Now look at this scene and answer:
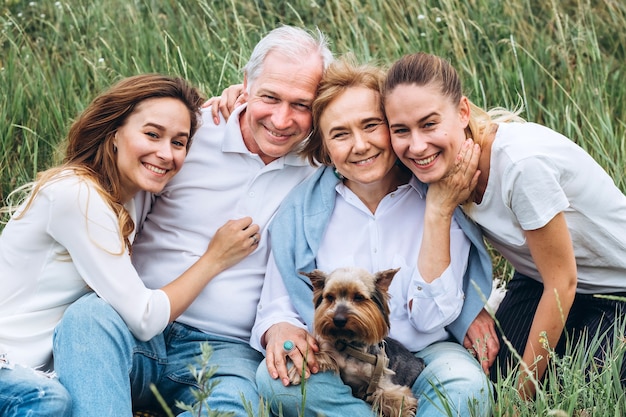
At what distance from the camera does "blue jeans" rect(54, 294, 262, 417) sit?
3.31 metres

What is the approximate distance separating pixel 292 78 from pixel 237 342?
1318 millimetres

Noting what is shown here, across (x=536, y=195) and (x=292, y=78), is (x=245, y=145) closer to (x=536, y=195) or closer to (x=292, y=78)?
(x=292, y=78)

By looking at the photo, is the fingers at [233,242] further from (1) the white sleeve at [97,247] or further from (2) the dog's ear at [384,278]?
(2) the dog's ear at [384,278]

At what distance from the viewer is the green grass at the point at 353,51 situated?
224 inches

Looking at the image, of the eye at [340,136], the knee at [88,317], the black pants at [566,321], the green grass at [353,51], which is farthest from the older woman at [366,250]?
the green grass at [353,51]

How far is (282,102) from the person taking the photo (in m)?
4.05

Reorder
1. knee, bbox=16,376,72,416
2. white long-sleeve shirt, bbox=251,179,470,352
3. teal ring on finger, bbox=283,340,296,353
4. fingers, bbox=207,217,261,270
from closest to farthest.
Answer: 1. knee, bbox=16,376,72,416
2. teal ring on finger, bbox=283,340,296,353
3. white long-sleeve shirt, bbox=251,179,470,352
4. fingers, bbox=207,217,261,270

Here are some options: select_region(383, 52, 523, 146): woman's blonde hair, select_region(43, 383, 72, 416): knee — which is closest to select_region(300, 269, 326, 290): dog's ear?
select_region(383, 52, 523, 146): woman's blonde hair

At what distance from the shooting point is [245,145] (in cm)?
426

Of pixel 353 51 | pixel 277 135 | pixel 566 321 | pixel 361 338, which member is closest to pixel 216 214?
pixel 277 135

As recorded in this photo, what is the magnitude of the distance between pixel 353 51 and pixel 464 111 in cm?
231

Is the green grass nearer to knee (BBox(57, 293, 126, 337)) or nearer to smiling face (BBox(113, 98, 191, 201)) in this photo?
smiling face (BBox(113, 98, 191, 201))

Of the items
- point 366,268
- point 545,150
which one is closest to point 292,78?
point 366,268

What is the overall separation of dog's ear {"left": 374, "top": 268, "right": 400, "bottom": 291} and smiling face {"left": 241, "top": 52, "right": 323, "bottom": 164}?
901 millimetres
